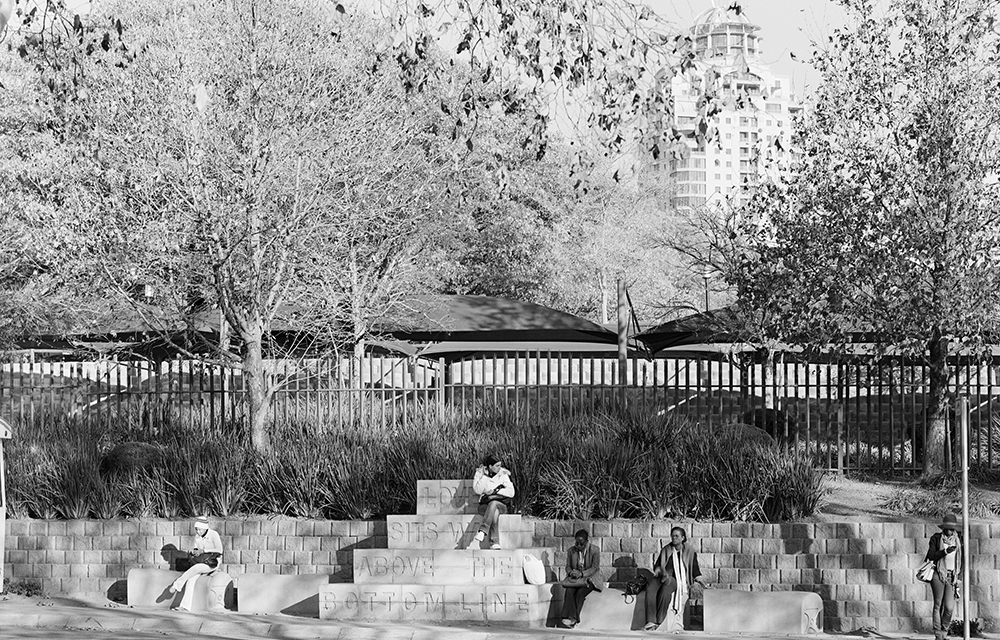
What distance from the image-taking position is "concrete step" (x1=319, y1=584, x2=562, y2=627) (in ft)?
46.9

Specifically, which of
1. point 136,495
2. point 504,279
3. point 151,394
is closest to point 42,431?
point 151,394

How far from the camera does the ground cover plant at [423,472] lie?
15.4 meters

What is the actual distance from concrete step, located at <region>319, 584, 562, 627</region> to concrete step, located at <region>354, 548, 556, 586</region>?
0.48ft

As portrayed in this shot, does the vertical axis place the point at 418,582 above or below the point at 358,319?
below

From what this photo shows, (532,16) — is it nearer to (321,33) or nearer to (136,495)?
(136,495)

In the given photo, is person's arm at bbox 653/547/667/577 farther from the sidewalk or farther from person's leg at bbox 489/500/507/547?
person's leg at bbox 489/500/507/547

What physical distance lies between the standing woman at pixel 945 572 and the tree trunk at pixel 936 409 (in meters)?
3.29

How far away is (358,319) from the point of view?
70.4 feet

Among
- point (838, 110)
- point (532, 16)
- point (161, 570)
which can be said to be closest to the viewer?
point (532, 16)

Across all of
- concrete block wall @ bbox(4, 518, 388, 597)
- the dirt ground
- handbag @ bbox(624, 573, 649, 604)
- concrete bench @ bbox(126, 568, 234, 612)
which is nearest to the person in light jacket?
concrete block wall @ bbox(4, 518, 388, 597)

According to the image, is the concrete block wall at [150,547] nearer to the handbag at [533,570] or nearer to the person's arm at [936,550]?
the handbag at [533,570]

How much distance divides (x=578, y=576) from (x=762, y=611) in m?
1.80

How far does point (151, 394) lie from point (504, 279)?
23.3m

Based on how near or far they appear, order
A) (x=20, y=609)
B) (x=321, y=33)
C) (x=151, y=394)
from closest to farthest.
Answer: (x=20, y=609)
(x=151, y=394)
(x=321, y=33)
